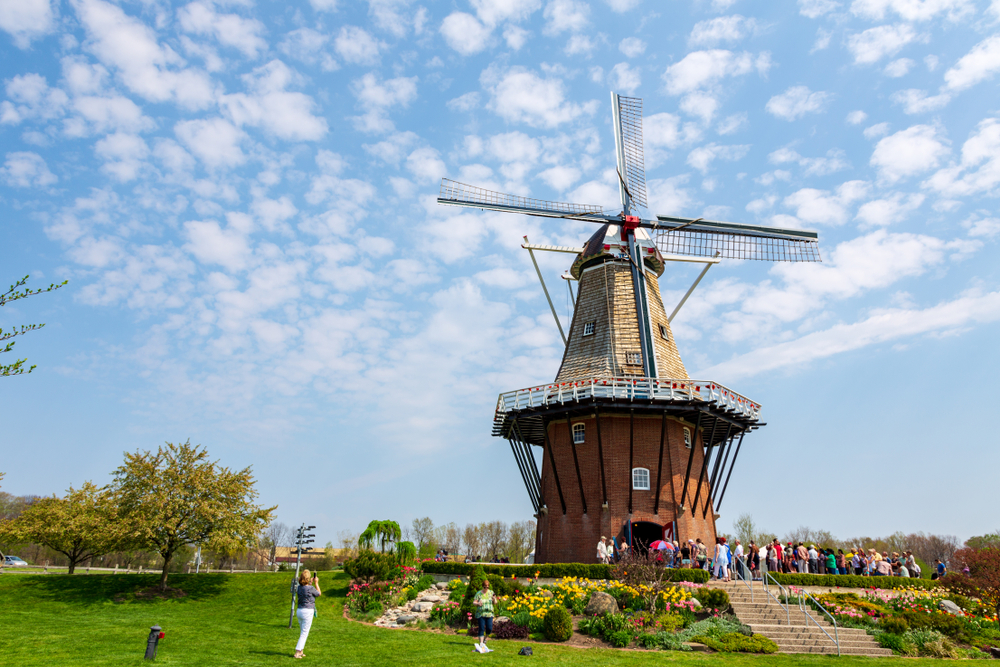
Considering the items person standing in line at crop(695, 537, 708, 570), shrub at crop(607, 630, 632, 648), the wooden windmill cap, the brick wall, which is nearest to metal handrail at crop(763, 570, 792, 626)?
person standing in line at crop(695, 537, 708, 570)

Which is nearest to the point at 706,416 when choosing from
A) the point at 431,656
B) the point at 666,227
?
the point at 666,227

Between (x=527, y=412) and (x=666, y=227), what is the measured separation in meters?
12.9

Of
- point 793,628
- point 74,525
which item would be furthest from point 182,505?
point 793,628

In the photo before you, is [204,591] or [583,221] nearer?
[204,591]

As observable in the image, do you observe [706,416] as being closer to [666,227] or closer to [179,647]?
[666,227]

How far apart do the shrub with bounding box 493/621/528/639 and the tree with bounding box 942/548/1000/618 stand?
12.4 meters

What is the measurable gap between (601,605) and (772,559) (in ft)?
29.4

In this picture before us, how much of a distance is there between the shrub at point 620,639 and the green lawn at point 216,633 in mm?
897

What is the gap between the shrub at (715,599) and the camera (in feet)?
55.0

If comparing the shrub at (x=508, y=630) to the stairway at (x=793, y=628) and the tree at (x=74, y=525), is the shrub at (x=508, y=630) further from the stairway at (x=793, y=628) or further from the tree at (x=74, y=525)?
the tree at (x=74, y=525)

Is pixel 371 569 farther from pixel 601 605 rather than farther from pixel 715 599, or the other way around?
pixel 715 599

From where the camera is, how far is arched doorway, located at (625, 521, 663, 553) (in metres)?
23.4

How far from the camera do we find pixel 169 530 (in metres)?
21.6

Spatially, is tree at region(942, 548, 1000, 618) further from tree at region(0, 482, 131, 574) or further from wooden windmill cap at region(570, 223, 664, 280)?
tree at region(0, 482, 131, 574)
